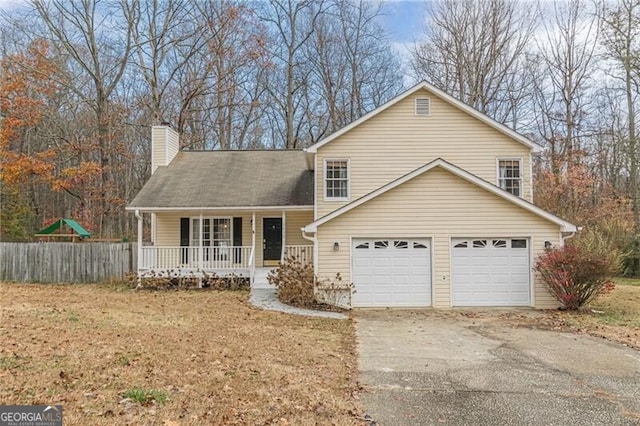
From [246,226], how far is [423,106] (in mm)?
7831

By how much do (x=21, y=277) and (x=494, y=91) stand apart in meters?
26.0

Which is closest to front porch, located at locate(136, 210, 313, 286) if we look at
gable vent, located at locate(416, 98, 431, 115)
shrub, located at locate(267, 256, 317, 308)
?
shrub, located at locate(267, 256, 317, 308)

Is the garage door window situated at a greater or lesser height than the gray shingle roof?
lesser

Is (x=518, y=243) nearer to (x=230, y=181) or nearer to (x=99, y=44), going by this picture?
(x=230, y=181)

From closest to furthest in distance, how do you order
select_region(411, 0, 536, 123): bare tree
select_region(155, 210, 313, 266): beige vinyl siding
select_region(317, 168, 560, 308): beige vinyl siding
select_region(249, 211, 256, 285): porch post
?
select_region(317, 168, 560, 308): beige vinyl siding → select_region(249, 211, 256, 285): porch post → select_region(155, 210, 313, 266): beige vinyl siding → select_region(411, 0, 536, 123): bare tree

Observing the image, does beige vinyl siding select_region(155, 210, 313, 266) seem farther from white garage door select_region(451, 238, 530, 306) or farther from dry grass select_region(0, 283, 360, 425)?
white garage door select_region(451, 238, 530, 306)

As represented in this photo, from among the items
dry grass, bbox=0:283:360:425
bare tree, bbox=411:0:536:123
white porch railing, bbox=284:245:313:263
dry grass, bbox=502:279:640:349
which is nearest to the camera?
dry grass, bbox=0:283:360:425

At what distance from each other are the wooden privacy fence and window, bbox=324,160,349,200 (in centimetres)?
813

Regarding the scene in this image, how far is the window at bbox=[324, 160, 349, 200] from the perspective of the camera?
49.4 ft

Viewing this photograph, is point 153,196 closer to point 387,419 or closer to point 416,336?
point 416,336

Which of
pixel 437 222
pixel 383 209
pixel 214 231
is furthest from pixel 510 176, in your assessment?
pixel 214 231

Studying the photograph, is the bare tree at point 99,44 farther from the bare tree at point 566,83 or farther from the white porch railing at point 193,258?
the bare tree at point 566,83

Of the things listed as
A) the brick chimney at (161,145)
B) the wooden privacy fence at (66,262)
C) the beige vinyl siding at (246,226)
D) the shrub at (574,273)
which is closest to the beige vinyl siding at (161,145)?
the brick chimney at (161,145)

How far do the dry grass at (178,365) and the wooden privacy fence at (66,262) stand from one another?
6.00m
